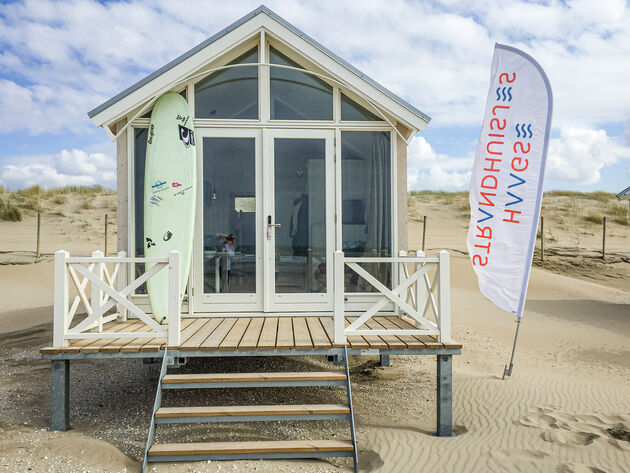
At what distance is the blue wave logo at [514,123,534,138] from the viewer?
19.1 ft

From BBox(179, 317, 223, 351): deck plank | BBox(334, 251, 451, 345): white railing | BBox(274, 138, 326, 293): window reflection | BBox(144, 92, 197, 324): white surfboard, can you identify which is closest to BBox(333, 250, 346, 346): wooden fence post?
BBox(334, 251, 451, 345): white railing

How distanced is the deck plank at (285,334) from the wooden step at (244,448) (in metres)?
0.89

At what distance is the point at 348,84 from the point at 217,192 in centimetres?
208

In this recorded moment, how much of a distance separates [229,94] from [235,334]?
301 cm

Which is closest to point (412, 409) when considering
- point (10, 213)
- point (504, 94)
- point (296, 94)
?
point (504, 94)

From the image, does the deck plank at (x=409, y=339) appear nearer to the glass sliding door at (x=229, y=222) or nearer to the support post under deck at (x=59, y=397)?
the glass sliding door at (x=229, y=222)

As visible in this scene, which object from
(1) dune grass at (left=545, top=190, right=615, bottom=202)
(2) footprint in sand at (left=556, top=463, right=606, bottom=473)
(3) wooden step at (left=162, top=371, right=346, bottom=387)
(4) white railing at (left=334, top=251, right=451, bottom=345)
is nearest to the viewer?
(2) footprint in sand at (left=556, top=463, right=606, bottom=473)

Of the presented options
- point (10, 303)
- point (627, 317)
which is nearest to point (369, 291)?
point (627, 317)

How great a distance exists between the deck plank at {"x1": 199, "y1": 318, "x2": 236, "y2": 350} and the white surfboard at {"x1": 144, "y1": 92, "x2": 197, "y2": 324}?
0.69 m

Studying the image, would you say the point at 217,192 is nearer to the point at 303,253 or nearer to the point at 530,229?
the point at 303,253

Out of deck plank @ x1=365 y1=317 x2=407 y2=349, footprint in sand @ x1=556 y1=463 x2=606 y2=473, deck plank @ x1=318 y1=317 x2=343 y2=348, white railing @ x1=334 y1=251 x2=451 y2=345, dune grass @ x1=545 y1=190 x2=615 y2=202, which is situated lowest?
footprint in sand @ x1=556 y1=463 x2=606 y2=473

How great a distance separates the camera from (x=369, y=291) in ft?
21.1

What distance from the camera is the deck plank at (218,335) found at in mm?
4781

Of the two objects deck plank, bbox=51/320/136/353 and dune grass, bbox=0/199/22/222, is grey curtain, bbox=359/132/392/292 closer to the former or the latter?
deck plank, bbox=51/320/136/353
